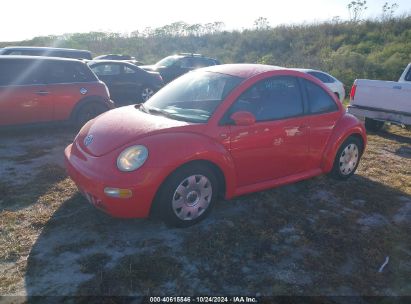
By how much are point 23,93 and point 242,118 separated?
15.9 ft

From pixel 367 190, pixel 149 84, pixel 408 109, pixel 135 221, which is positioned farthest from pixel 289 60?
pixel 135 221

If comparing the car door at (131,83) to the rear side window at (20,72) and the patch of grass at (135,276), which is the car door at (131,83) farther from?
the patch of grass at (135,276)

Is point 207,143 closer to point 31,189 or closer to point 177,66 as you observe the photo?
point 31,189

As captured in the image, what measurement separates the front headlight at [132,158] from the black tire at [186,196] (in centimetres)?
33

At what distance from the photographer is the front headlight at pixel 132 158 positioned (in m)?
3.67

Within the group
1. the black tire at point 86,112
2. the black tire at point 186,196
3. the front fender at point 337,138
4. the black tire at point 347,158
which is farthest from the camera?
the black tire at point 86,112

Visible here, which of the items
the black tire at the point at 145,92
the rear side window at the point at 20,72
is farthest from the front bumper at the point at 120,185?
the black tire at the point at 145,92

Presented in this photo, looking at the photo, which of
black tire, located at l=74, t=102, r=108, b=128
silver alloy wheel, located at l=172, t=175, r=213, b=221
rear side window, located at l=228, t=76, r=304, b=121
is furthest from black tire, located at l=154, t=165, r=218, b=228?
black tire, located at l=74, t=102, r=108, b=128

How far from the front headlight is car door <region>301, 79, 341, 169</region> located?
2.34 metres

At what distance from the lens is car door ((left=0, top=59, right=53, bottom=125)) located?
6906 mm

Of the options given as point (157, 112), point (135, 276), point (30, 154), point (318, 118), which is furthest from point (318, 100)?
point (30, 154)

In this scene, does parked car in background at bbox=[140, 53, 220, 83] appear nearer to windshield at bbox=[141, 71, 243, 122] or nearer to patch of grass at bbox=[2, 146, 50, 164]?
patch of grass at bbox=[2, 146, 50, 164]

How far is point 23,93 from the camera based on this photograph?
702 cm

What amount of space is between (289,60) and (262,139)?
2222 centimetres
